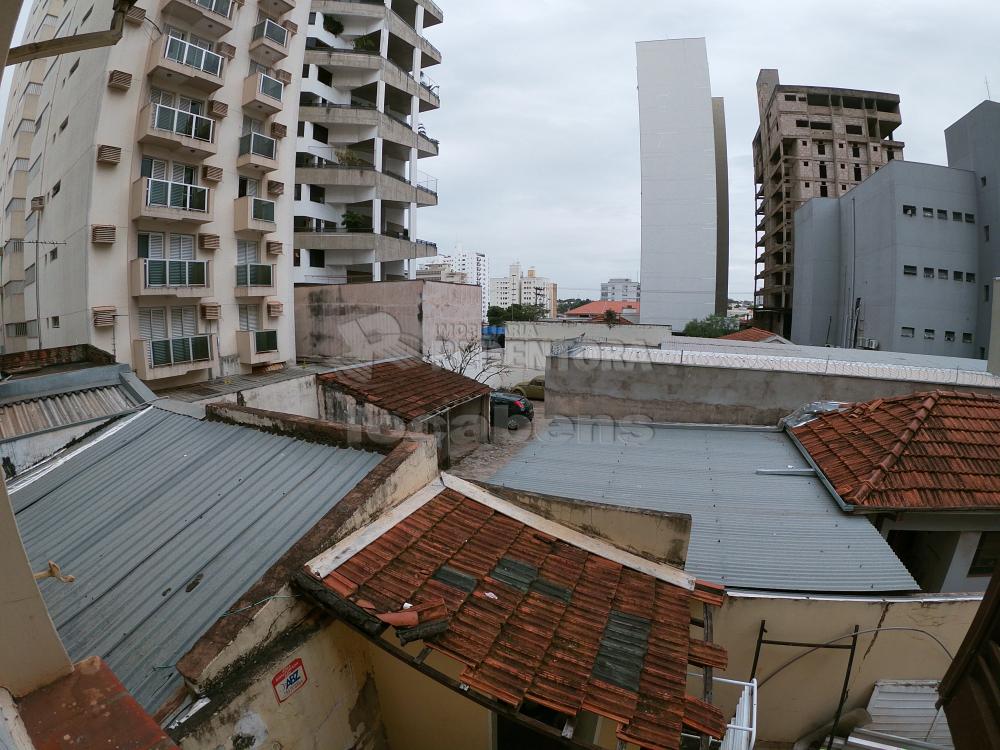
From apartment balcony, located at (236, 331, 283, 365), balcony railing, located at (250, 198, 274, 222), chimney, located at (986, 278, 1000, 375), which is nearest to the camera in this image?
chimney, located at (986, 278, 1000, 375)

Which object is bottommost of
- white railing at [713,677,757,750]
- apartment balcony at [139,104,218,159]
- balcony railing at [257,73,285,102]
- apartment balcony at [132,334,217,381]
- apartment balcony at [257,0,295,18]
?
white railing at [713,677,757,750]

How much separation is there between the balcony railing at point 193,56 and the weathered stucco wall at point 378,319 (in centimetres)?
738

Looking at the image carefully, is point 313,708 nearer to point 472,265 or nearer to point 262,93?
point 262,93

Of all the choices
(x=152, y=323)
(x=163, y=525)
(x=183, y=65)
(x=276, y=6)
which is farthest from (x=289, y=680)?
(x=276, y=6)

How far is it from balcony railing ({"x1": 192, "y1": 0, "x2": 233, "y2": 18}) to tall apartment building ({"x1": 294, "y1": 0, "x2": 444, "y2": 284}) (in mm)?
7087

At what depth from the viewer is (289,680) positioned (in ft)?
9.61

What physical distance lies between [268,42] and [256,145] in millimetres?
3523

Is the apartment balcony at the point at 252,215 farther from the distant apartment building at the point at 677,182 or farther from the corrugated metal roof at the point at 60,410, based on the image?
the distant apartment building at the point at 677,182

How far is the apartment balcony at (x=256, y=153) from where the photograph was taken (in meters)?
15.2

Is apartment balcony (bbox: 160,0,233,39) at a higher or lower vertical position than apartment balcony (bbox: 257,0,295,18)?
lower

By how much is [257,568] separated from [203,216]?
13.7 metres

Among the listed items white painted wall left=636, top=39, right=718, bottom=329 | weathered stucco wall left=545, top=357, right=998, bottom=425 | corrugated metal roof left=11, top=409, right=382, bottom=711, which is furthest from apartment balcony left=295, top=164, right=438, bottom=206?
white painted wall left=636, top=39, right=718, bottom=329

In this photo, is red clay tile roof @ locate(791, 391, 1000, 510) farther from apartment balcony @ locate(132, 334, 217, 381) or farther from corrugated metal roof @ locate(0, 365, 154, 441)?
apartment balcony @ locate(132, 334, 217, 381)

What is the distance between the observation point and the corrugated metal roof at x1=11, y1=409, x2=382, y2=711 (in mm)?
3316
